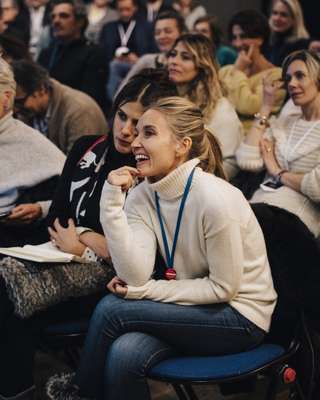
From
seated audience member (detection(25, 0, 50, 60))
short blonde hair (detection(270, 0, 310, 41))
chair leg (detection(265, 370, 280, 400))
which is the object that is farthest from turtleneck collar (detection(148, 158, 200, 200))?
seated audience member (detection(25, 0, 50, 60))

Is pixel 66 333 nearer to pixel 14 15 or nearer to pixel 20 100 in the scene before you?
pixel 20 100

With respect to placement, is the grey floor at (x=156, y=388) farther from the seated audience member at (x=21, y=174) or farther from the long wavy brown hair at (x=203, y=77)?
the long wavy brown hair at (x=203, y=77)

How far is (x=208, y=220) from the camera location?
204 cm

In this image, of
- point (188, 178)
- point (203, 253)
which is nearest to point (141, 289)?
point (203, 253)

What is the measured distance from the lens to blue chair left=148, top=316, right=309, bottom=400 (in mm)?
1989

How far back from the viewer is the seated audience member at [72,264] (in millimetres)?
2254

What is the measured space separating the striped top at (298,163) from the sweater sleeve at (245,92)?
438 mm

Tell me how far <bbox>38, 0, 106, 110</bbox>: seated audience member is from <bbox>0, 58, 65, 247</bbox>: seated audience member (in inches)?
69.9

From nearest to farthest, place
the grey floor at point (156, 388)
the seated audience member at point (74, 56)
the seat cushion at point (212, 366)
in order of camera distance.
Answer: the seat cushion at point (212, 366), the grey floor at point (156, 388), the seated audience member at point (74, 56)

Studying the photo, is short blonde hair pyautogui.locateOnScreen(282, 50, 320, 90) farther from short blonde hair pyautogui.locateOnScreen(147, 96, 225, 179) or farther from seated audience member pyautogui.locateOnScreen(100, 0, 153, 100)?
seated audience member pyautogui.locateOnScreen(100, 0, 153, 100)

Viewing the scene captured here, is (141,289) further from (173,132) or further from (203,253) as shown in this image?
(173,132)

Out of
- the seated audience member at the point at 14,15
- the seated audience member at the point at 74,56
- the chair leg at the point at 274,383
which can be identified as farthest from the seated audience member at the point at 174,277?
the seated audience member at the point at 14,15

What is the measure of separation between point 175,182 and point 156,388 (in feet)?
3.32

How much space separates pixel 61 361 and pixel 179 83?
139cm
